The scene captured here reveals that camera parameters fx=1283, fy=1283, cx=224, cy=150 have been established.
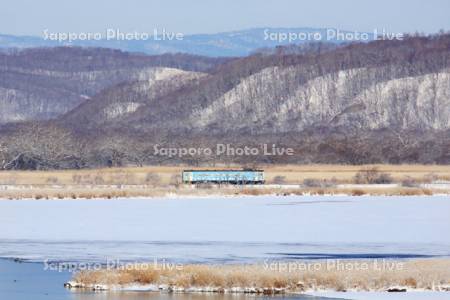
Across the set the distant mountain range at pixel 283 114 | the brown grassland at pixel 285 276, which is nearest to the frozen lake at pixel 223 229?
the brown grassland at pixel 285 276

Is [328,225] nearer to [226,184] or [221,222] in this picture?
[221,222]

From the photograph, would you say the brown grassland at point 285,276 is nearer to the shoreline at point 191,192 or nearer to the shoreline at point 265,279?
the shoreline at point 265,279

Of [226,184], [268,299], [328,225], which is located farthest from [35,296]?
[226,184]

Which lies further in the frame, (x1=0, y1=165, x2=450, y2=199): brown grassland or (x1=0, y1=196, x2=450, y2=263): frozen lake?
(x1=0, y1=165, x2=450, y2=199): brown grassland

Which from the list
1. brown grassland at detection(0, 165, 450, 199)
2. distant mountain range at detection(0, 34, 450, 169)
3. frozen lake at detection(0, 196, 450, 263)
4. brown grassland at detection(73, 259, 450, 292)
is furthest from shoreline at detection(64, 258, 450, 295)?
distant mountain range at detection(0, 34, 450, 169)

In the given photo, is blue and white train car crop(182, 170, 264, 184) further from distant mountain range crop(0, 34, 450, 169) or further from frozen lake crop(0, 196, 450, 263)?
distant mountain range crop(0, 34, 450, 169)

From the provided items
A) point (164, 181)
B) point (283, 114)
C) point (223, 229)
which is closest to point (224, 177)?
point (164, 181)
